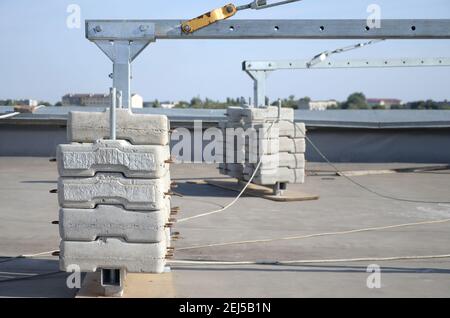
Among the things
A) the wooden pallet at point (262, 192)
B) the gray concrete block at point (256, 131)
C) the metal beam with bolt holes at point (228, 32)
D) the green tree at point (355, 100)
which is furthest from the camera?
the green tree at point (355, 100)

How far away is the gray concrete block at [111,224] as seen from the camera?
20.7 ft

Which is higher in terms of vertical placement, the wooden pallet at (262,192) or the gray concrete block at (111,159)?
the gray concrete block at (111,159)

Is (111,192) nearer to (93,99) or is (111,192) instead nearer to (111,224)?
(111,224)

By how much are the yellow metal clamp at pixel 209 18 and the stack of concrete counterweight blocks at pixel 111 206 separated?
5.10 feet

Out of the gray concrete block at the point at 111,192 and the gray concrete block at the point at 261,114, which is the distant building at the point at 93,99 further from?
the gray concrete block at the point at 261,114

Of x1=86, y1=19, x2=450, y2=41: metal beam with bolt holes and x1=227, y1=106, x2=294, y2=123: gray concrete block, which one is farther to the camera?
x1=227, y1=106, x2=294, y2=123: gray concrete block

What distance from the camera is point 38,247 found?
9.26 meters

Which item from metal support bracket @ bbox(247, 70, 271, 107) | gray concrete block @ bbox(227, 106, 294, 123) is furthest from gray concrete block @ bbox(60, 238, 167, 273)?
metal support bracket @ bbox(247, 70, 271, 107)

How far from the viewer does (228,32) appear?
7.35m

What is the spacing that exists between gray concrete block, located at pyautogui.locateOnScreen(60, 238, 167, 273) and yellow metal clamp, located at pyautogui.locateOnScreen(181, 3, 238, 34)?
7.41ft

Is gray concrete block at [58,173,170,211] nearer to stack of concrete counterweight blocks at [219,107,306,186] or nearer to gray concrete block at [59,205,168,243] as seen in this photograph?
gray concrete block at [59,205,168,243]

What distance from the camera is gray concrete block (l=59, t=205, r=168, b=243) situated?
248 inches

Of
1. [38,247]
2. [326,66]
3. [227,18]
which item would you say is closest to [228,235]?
[38,247]

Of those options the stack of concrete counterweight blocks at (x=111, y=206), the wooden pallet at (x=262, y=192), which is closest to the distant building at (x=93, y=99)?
the stack of concrete counterweight blocks at (x=111, y=206)
